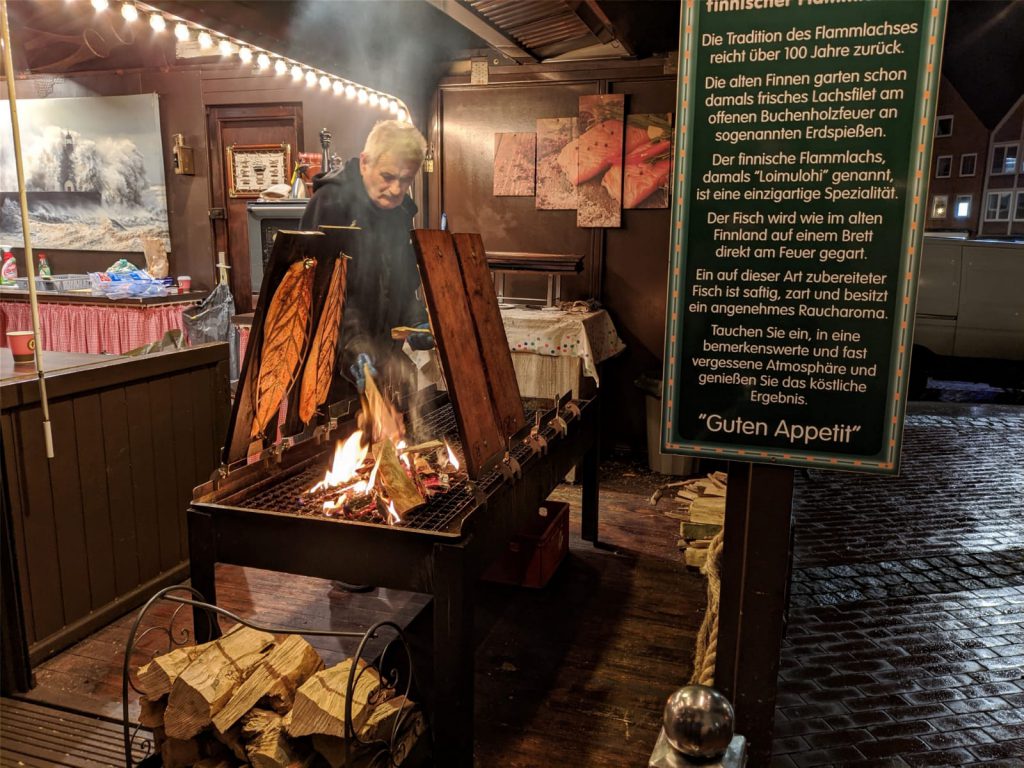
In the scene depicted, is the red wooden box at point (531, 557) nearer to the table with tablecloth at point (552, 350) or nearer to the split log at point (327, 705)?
the split log at point (327, 705)

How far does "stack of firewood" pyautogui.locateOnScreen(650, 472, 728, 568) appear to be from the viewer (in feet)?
15.6

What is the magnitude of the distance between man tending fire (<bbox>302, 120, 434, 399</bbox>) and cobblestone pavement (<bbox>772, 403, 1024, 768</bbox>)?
2596mm

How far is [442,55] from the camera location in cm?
713

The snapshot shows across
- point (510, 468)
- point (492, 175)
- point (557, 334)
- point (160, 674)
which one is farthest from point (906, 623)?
point (492, 175)

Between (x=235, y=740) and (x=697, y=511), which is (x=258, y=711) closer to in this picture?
(x=235, y=740)

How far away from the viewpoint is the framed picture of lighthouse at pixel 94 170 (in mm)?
8211

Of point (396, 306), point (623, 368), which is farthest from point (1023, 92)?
point (396, 306)

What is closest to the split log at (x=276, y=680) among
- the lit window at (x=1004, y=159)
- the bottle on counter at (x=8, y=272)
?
the bottle on counter at (x=8, y=272)

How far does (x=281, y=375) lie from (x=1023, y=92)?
68.2 ft

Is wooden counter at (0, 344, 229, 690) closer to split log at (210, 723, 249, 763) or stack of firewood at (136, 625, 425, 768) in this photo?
stack of firewood at (136, 625, 425, 768)

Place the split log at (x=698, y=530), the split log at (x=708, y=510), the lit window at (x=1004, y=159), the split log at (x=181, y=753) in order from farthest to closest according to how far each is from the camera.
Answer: the lit window at (x=1004, y=159) → the split log at (x=708, y=510) → the split log at (x=698, y=530) → the split log at (x=181, y=753)

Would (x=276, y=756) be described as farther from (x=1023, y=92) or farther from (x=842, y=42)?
(x=1023, y=92)

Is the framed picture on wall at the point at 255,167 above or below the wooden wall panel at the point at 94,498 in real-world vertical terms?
above

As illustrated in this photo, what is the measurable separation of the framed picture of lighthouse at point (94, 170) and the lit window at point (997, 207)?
19697mm
